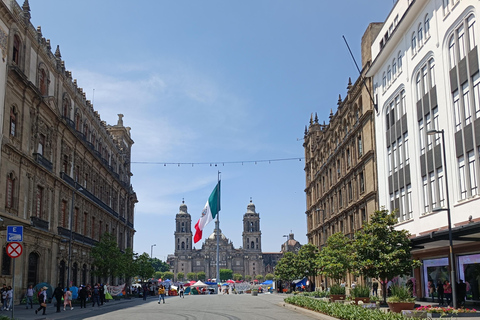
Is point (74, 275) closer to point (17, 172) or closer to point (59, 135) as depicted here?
point (59, 135)

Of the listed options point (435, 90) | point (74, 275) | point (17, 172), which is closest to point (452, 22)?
point (435, 90)

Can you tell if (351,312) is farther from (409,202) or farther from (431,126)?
(409,202)

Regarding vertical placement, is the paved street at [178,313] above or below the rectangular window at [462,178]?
below

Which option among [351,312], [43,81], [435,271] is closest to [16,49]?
[43,81]

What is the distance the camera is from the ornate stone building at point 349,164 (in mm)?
46219

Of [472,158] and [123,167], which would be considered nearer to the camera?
[472,158]

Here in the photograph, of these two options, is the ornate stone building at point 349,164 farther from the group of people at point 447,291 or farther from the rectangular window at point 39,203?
the rectangular window at point 39,203

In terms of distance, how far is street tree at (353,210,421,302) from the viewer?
28.5m

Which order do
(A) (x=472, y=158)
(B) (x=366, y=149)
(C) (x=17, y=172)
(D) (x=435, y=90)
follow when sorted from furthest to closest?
(B) (x=366, y=149)
(C) (x=17, y=172)
(D) (x=435, y=90)
(A) (x=472, y=158)

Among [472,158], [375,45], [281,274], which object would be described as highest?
[375,45]

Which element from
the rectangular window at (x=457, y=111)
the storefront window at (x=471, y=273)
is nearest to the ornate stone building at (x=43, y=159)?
the rectangular window at (x=457, y=111)

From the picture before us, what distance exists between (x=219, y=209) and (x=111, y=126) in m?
19.9

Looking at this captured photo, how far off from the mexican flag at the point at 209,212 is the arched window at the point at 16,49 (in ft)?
140

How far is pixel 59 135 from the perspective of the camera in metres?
43.8
